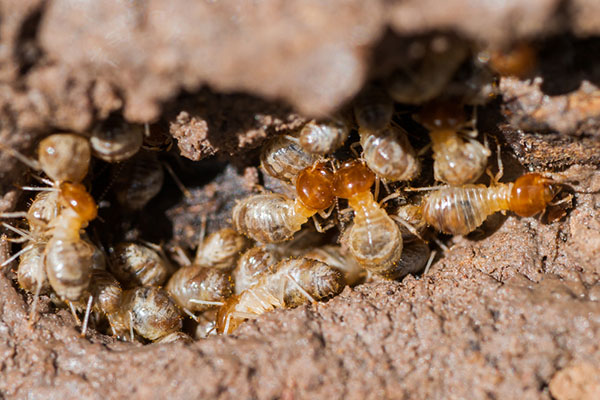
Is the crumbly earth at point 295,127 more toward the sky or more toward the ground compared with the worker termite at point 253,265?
more toward the sky

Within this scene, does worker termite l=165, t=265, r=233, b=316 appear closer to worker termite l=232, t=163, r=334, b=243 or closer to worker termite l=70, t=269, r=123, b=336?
worker termite l=232, t=163, r=334, b=243

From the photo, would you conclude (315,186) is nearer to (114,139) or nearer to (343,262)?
(343,262)

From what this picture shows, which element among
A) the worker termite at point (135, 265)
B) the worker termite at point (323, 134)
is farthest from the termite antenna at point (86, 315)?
the worker termite at point (323, 134)

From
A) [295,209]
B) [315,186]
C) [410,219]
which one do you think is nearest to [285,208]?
[295,209]

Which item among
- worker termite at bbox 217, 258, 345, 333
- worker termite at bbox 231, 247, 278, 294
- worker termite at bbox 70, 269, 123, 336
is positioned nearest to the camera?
worker termite at bbox 70, 269, 123, 336

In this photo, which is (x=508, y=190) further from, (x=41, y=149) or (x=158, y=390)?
(x=41, y=149)

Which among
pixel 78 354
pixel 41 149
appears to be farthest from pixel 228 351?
pixel 41 149

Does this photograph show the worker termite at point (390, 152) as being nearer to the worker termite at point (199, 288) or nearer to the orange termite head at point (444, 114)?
the orange termite head at point (444, 114)

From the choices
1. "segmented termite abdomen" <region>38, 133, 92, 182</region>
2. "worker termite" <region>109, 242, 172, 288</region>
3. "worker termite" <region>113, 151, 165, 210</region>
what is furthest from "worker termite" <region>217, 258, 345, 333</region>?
"segmented termite abdomen" <region>38, 133, 92, 182</region>
